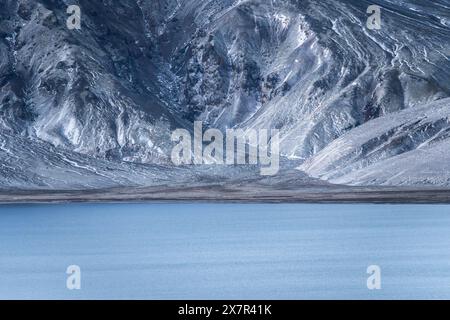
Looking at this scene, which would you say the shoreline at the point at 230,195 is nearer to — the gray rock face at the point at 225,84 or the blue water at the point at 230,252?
the blue water at the point at 230,252

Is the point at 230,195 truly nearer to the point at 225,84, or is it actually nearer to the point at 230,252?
the point at 225,84

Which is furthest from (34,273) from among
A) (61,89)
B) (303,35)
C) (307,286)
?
(303,35)

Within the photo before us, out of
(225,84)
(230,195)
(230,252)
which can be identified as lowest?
(230,252)

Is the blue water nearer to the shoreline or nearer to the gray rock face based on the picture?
the shoreline

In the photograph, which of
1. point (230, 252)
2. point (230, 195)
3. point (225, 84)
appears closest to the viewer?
point (230, 252)


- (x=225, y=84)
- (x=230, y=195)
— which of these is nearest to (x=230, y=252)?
(x=230, y=195)

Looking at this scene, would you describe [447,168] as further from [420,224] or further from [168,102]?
[168,102]
